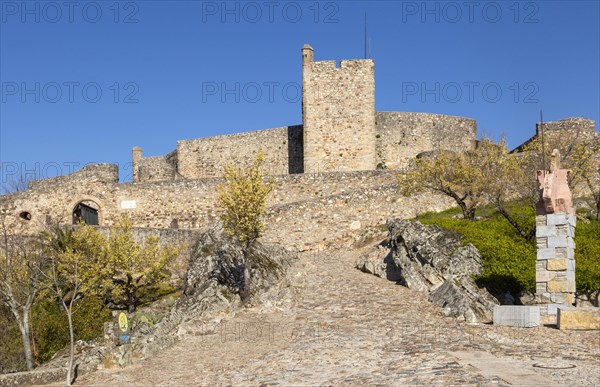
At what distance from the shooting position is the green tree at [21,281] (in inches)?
733

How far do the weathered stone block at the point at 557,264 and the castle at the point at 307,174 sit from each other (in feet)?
37.4

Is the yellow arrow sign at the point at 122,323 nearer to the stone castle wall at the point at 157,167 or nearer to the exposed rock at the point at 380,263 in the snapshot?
the exposed rock at the point at 380,263

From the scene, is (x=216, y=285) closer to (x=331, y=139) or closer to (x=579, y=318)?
(x=579, y=318)

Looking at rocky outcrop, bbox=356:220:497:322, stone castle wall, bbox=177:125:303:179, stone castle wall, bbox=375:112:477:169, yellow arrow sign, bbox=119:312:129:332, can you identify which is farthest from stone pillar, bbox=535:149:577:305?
stone castle wall, bbox=177:125:303:179

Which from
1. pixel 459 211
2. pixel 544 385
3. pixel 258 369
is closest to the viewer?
pixel 544 385

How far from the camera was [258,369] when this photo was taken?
43.7 ft

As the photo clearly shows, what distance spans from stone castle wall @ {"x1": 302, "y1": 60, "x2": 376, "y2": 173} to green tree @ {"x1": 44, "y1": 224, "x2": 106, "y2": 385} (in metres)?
13.2

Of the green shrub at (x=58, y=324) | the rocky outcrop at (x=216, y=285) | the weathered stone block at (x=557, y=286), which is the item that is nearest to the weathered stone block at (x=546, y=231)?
the weathered stone block at (x=557, y=286)

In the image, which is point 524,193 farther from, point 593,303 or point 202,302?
point 202,302

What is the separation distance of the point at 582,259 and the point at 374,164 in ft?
55.1

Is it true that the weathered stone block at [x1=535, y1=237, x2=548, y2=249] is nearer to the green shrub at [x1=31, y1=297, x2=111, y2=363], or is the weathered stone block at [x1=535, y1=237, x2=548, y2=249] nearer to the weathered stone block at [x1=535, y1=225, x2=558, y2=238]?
the weathered stone block at [x1=535, y1=225, x2=558, y2=238]

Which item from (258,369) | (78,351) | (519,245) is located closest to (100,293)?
(78,351)

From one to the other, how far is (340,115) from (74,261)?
16.9 meters

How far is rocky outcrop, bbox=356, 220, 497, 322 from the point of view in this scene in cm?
1672
